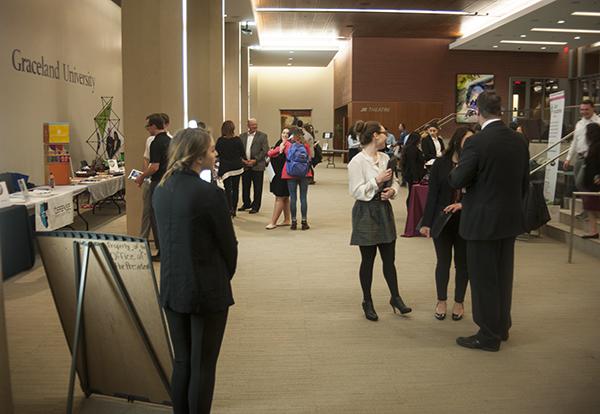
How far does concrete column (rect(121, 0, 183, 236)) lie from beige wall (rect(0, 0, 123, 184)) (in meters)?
2.43

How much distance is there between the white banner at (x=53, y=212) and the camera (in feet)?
21.5

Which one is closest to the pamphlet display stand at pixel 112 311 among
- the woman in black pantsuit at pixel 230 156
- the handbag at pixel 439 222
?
the handbag at pixel 439 222

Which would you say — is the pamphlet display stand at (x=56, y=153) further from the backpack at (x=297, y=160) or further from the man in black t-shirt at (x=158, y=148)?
the backpack at (x=297, y=160)

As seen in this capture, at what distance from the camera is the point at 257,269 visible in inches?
261

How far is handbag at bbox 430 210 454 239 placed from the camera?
459 centimetres

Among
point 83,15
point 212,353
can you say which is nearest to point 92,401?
point 212,353

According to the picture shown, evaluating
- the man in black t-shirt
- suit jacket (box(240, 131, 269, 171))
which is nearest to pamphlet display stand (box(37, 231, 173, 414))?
the man in black t-shirt

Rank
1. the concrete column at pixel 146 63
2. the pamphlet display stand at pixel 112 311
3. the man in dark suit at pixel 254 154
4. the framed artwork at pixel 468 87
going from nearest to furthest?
the pamphlet display stand at pixel 112 311 → the concrete column at pixel 146 63 → the man in dark suit at pixel 254 154 → the framed artwork at pixel 468 87

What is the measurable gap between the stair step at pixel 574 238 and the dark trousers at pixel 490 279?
3.69m

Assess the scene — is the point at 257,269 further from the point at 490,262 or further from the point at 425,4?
the point at 425,4

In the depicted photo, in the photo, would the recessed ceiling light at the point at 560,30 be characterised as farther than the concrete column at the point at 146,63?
Yes

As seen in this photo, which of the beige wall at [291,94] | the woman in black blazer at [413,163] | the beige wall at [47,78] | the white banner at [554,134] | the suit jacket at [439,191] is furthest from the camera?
the beige wall at [291,94]

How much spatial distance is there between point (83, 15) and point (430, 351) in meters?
10.8

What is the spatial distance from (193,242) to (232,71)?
16.3 m
